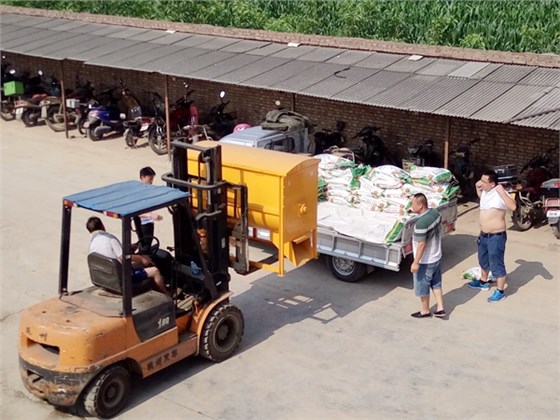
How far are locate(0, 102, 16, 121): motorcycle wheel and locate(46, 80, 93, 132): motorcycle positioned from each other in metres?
1.85

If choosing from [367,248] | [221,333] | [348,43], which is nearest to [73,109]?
[348,43]

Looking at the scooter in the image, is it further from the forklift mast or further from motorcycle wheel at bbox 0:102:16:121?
motorcycle wheel at bbox 0:102:16:121

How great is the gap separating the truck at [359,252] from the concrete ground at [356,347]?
0.22m

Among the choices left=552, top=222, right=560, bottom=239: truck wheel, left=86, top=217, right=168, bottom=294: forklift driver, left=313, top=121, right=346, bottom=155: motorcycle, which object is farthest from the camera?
left=313, top=121, right=346, bottom=155: motorcycle

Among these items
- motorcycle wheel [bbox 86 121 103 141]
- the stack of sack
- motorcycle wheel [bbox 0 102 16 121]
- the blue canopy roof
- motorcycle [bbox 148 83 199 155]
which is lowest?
motorcycle wheel [bbox 0 102 16 121]

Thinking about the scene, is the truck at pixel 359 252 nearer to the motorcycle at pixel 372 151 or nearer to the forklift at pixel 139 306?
the forklift at pixel 139 306

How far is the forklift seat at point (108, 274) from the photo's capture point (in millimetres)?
8664

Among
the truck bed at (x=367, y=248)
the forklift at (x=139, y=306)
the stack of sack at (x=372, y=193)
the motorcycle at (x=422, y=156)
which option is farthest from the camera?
the motorcycle at (x=422, y=156)

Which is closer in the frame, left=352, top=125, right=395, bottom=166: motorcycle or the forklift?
the forklift

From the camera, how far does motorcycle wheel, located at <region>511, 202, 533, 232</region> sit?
14.1 meters

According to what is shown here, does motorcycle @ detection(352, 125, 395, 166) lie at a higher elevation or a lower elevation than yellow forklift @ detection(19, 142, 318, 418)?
lower

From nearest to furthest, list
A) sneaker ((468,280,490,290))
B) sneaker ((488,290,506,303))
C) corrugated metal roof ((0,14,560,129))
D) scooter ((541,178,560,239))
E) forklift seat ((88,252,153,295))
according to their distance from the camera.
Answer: forklift seat ((88,252,153,295)), sneaker ((488,290,506,303)), sneaker ((468,280,490,290)), scooter ((541,178,560,239)), corrugated metal roof ((0,14,560,129))

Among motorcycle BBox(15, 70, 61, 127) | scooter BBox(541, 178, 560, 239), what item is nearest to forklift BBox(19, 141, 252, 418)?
scooter BBox(541, 178, 560, 239)

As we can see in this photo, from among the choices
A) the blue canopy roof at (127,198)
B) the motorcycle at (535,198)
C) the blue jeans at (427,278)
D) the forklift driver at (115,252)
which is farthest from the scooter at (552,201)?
the forklift driver at (115,252)
